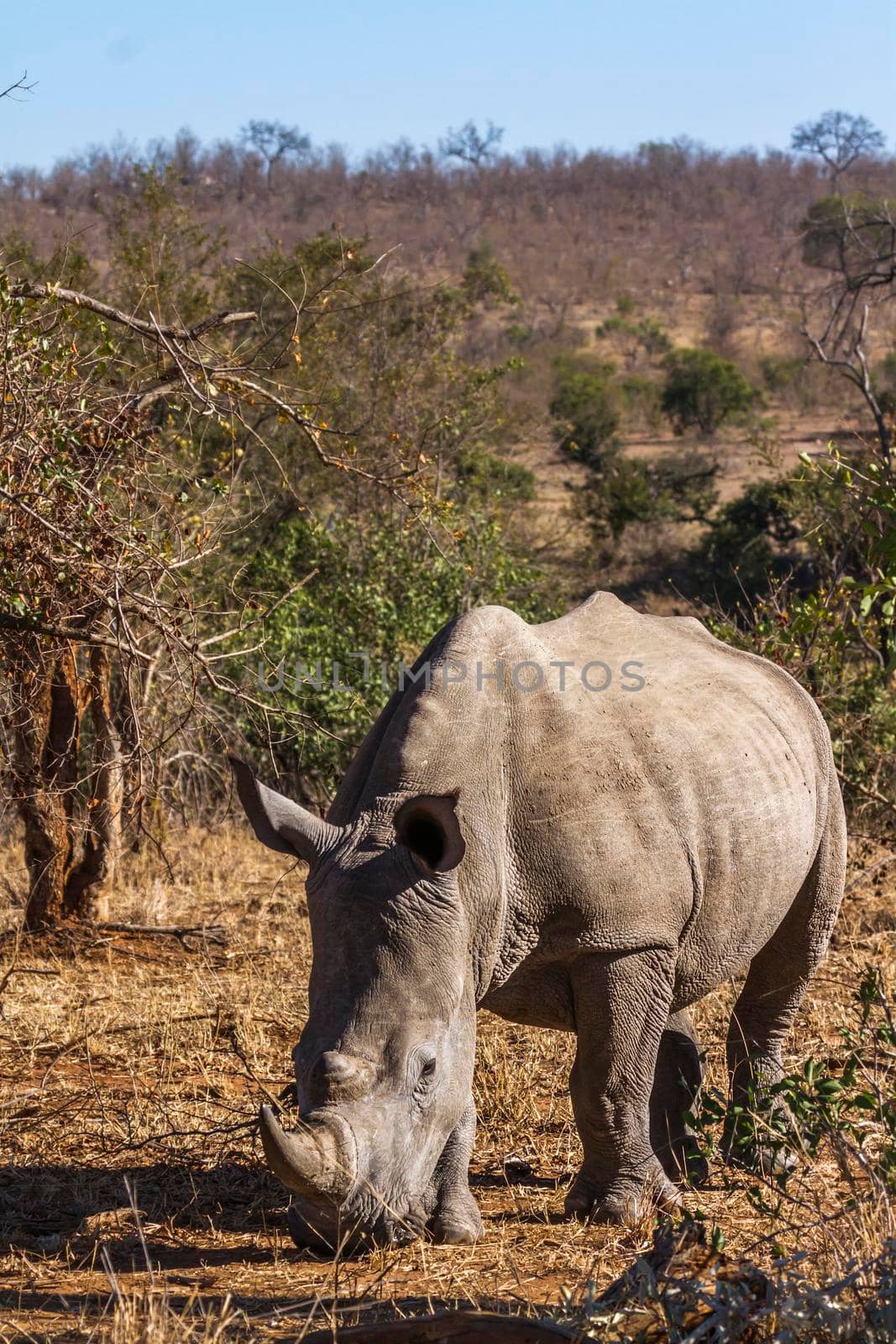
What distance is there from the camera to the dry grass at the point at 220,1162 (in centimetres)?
426

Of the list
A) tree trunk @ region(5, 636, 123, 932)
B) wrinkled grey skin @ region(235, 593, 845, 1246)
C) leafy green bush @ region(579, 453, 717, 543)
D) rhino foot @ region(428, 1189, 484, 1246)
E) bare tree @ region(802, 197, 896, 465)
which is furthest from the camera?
leafy green bush @ region(579, 453, 717, 543)

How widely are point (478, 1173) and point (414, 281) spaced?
680 inches

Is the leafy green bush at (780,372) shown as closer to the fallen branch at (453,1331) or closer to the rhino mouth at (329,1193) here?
the rhino mouth at (329,1193)

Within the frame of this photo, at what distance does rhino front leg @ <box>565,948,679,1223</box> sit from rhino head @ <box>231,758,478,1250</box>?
523 mm

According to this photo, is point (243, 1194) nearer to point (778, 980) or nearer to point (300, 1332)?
point (300, 1332)

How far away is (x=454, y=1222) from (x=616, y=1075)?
0.74 metres

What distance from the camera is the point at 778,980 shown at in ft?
20.5

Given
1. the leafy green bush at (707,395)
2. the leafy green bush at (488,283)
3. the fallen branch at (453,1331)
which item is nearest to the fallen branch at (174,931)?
the fallen branch at (453,1331)

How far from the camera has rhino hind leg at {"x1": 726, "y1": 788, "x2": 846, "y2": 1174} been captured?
6.18 metres

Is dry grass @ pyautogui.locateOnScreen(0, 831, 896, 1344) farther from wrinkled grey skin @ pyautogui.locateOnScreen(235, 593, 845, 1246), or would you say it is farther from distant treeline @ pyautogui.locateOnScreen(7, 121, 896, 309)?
distant treeline @ pyautogui.locateOnScreen(7, 121, 896, 309)

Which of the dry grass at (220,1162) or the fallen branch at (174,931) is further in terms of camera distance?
the fallen branch at (174,931)

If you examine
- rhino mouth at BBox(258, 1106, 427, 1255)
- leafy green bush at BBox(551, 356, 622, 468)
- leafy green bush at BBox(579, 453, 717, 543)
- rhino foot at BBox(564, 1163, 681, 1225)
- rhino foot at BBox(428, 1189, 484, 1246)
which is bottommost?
rhino foot at BBox(564, 1163, 681, 1225)

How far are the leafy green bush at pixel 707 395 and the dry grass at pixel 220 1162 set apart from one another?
2273 centimetres

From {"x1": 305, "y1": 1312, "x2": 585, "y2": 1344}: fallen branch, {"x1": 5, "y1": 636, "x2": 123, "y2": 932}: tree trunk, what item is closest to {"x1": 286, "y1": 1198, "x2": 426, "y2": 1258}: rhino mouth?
{"x1": 305, "y1": 1312, "x2": 585, "y2": 1344}: fallen branch
